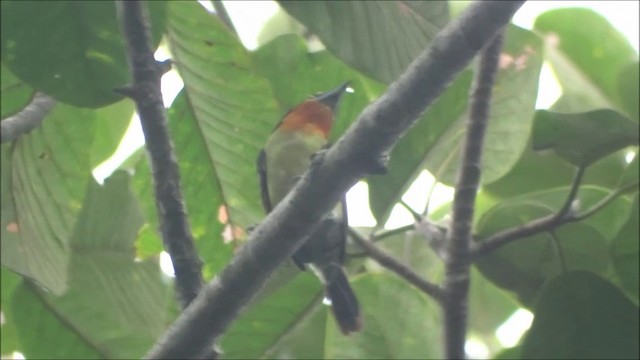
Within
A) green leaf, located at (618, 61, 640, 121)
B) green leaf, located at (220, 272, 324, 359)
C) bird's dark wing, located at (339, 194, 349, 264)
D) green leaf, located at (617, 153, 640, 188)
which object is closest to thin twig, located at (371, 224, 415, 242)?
bird's dark wing, located at (339, 194, 349, 264)

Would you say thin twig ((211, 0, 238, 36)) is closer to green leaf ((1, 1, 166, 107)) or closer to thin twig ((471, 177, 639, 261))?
green leaf ((1, 1, 166, 107))

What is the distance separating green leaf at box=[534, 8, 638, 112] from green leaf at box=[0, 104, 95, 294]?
0.94 meters

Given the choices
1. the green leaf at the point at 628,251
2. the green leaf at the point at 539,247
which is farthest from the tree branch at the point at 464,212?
the green leaf at the point at 628,251

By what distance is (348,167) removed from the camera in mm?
1069

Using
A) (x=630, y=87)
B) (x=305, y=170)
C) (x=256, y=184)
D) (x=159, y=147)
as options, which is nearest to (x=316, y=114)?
(x=305, y=170)

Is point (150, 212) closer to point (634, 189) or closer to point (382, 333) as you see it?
point (382, 333)

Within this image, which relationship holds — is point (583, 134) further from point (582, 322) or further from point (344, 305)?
point (344, 305)

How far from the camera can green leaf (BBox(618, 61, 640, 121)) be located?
1949 mm

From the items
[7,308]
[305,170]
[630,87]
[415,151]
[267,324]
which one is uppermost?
[630,87]

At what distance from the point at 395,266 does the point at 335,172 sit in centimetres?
71

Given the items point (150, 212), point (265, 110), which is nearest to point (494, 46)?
point (265, 110)

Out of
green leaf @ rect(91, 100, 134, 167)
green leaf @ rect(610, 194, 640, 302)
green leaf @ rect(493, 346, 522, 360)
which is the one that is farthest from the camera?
green leaf @ rect(91, 100, 134, 167)

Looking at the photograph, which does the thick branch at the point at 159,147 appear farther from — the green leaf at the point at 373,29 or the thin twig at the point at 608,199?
the thin twig at the point at 608,199

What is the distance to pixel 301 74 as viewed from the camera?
1.99 meters
